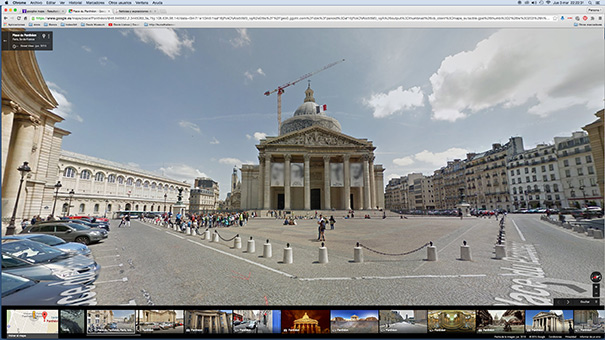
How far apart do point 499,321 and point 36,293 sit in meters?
7.74

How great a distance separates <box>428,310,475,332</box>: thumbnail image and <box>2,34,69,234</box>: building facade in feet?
42.9

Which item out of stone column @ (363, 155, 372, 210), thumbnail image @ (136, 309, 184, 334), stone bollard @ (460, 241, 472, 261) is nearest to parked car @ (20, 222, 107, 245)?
thumbnail image @ (136, 309, 184, 334)

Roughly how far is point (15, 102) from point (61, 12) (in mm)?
13862

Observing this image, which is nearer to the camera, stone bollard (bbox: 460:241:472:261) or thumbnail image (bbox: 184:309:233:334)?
thumbnail image (bbox: 184:309:233:334)

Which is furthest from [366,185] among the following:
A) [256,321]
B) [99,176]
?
[99,176]

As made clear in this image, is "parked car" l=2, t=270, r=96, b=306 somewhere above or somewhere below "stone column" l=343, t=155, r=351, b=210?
below

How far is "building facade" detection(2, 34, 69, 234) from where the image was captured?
10875 mm

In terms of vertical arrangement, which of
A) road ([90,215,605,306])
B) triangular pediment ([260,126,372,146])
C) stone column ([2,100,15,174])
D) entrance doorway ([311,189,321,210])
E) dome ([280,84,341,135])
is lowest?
road ([90,215,605,306])

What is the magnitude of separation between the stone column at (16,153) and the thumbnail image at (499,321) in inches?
881

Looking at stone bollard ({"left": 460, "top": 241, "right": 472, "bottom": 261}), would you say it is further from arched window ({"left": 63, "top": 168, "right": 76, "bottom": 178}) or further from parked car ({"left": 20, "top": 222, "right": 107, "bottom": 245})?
arched window ({"left": 63, "top": 168, "right": 76, "bottom": 178})

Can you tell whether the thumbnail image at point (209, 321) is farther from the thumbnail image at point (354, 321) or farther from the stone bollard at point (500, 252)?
the stone bollard at point (500, 252)

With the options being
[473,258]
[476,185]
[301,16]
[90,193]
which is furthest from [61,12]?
[476,185]

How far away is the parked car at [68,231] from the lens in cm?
1122

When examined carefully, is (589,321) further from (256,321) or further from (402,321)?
(256,321)
